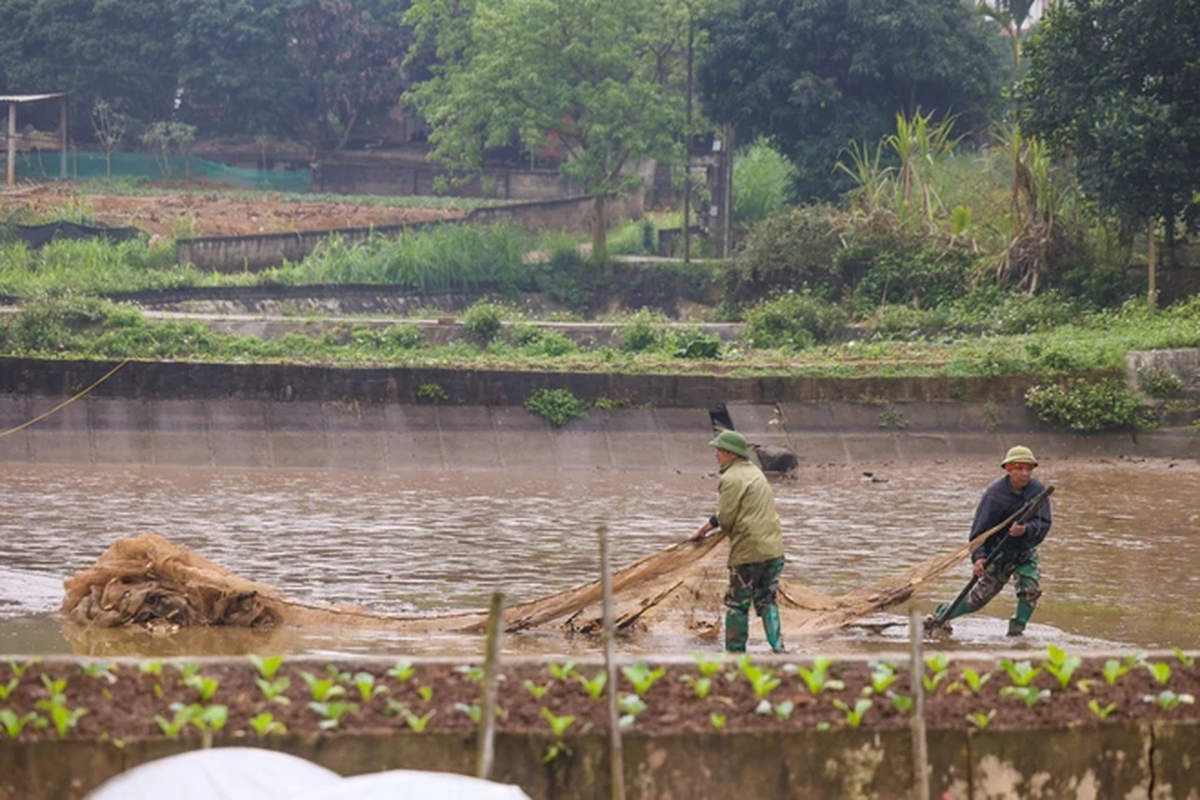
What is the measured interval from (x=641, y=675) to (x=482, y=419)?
51.1 ft

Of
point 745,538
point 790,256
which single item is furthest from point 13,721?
point 790,256

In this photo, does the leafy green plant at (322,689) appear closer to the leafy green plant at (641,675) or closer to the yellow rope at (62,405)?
the leafy green plant at (641,675)

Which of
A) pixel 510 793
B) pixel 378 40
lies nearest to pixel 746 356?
pixel 510 793

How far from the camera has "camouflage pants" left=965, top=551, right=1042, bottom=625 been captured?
442 inches

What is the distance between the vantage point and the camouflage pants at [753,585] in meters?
10.4

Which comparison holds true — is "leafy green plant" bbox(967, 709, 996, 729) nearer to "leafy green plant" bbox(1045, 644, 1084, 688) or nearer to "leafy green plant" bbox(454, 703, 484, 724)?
"leafy green plant" bbox(1045, 644, 1084, 688)

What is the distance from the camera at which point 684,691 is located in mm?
6359

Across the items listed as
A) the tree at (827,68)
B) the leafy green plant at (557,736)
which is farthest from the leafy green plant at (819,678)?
the tree at (827,68)

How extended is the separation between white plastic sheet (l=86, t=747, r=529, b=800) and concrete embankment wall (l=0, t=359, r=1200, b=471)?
16.1 meters

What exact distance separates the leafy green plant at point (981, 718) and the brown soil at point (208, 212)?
1504 inches

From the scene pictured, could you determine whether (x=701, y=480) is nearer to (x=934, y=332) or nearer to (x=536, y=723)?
(x=934, y=332)

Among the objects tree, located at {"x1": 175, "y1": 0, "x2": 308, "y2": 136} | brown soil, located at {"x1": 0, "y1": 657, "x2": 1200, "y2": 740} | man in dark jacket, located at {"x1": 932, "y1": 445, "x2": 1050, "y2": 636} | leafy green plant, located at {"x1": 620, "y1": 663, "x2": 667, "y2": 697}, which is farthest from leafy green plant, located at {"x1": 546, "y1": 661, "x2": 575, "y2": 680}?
tree, located at {"x1": 175, "y1": 0, "x2": 308, "y2": 136}

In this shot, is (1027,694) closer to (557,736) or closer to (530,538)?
(557,736)

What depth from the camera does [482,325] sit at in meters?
27.2
